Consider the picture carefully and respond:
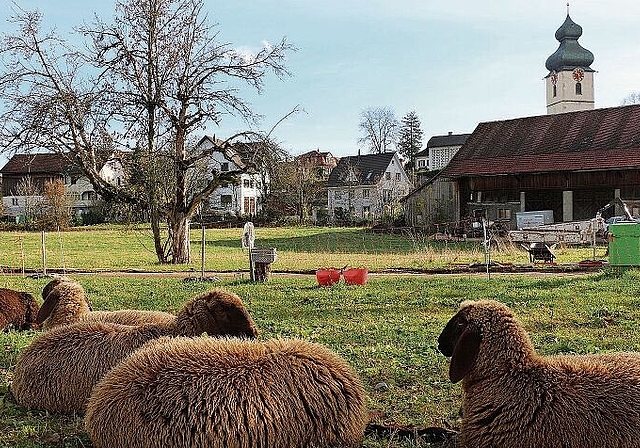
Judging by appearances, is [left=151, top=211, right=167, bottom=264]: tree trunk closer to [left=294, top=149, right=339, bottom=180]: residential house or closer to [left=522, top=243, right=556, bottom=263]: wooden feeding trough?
[left=522, top=243, right=556, bottom=263]: wooden feeding trough

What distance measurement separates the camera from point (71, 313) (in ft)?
27.8

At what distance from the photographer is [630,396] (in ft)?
16.1

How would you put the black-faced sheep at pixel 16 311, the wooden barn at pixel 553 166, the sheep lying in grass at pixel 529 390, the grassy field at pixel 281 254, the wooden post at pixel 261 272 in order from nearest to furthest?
the sheep lying in grass at pixel 529 390 < the black-faced sheep at pixel 16 311 < the wooden post at pixel 261 272 < the grassy field at pixel 281 254 < the wooden barn at pixel 553 166

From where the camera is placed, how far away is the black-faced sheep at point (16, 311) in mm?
11109

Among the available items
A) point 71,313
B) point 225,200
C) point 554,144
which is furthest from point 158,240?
point 225,200

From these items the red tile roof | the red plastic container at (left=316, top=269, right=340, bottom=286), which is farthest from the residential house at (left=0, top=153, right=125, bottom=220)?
the red plastic container at (left=316, top=269, right=340, bottom=286)

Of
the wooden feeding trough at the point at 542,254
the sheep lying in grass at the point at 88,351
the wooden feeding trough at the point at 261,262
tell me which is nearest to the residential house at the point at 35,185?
the wooden feeding trough at the point at 542,254

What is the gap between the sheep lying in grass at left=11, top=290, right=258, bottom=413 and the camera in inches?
256

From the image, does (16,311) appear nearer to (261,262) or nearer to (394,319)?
(394,319)

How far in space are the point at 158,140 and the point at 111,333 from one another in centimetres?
2259

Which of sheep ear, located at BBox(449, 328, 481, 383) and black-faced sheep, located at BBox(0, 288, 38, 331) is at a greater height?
sheep ear, located at BBox(449, 328, 481, 383)

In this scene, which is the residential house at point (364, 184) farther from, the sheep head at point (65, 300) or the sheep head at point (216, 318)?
the sheep head at point (216, 318)

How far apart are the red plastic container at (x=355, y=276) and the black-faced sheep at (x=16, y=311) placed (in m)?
7.96

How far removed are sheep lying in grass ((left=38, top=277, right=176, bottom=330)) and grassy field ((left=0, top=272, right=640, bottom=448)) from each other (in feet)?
2.52
